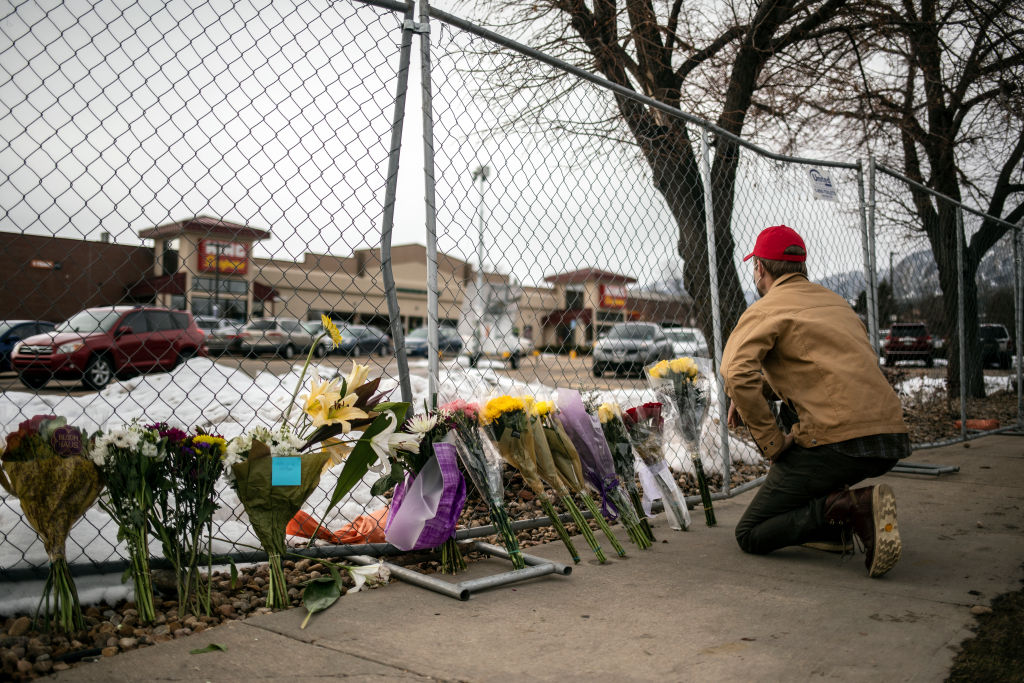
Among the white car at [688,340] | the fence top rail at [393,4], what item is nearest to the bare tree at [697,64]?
the white car at [688,340]

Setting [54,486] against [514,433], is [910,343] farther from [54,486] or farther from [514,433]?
[54,486]

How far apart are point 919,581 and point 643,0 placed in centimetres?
612

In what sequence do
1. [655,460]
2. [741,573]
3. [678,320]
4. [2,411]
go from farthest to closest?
1. [678,320]
2. [2,411]
3. [655,460]
4. [741,573]

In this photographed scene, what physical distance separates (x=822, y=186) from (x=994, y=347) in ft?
26.0

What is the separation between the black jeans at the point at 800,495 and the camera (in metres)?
3.30

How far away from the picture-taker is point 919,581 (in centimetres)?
311

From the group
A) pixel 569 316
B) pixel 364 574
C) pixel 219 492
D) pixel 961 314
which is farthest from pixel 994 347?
pixel 219 492

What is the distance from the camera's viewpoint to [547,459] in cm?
328

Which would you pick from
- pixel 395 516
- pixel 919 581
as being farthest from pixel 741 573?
pixel 395 516

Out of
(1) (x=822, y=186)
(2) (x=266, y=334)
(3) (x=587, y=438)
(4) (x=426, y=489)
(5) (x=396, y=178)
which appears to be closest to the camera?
(4) (x=426, y=489)

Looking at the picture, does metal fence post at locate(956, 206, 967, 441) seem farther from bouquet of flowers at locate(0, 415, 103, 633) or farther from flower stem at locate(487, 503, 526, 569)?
bouquet of flowers at locate(0, 415, 103, 633)

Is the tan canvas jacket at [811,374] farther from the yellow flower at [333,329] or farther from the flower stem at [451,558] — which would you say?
the yellow flower at [333,329]

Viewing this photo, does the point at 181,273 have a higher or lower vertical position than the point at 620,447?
higher

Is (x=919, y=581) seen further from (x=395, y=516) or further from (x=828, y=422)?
(x=395, y=516)
